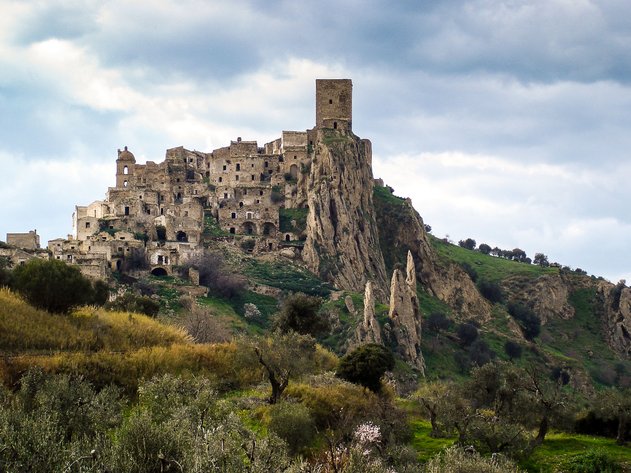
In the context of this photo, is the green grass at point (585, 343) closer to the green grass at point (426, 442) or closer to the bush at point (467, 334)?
the bush at point (467, 334)

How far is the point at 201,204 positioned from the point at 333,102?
26026mm

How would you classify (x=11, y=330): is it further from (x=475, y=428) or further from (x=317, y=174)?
(x=317, y=174)

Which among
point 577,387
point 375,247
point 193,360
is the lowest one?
point 577,387

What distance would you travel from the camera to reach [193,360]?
41.8 metres

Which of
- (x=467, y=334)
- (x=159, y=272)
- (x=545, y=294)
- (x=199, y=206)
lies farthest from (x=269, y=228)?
(x=545, y=294)

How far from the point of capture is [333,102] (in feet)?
418

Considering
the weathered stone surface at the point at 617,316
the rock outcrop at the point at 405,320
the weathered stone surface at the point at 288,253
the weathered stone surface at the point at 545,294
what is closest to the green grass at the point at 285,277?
the weathered stone surface at the point at 288,253

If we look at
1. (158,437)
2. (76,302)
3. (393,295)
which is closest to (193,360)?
(76,302)

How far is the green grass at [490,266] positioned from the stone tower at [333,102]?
28.3 meters

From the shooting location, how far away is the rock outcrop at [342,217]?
110 m

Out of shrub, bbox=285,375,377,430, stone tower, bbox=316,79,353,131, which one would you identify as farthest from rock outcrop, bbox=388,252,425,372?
shrub, bbox=285,375,377,430

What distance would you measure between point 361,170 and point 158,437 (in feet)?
338

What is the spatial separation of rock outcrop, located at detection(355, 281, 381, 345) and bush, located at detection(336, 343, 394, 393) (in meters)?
32.7

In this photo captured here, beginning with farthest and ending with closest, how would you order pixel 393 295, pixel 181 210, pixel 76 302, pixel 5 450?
1. pixel 181 210
2. pixel 393 295
3. pixel 76 302
4. pixel 5 450
